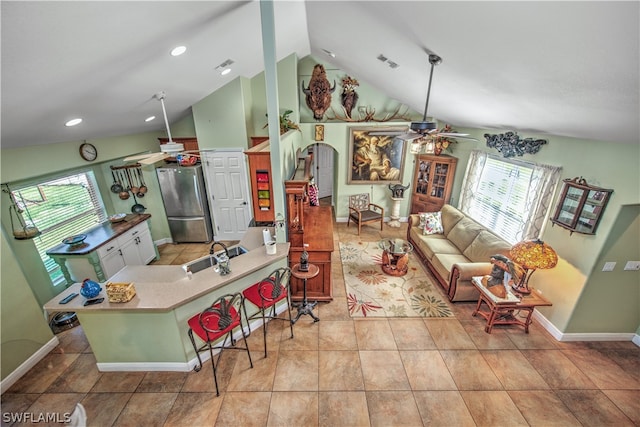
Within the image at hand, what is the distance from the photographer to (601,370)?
10.1 ft

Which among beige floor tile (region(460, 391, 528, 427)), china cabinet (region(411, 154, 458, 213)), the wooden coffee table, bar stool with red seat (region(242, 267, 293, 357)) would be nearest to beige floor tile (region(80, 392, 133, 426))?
bar stool with red seat (region(242, 267, 293, 357))

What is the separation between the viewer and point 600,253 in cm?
301

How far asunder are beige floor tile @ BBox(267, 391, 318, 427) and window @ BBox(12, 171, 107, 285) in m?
4.22

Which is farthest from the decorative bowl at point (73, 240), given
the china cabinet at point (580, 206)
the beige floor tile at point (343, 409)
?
the china cabinet at point (580, 206)

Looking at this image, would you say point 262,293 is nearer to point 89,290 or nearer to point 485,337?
point 89,290

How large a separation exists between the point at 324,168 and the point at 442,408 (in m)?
7.55

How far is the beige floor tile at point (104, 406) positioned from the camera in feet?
8.46

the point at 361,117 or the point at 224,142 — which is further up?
the point at 361,117

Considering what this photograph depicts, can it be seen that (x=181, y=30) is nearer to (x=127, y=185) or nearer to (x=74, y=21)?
(x=74, y=21)

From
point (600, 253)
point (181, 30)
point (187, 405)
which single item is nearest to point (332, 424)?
point (187, 405)

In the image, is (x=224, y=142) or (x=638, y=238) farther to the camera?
(x=224, y=142)

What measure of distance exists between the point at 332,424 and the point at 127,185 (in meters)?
5.87

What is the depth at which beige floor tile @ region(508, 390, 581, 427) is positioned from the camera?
101 inches

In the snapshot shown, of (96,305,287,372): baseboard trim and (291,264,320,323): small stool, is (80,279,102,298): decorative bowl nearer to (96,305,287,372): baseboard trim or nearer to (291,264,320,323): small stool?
(96,305,287,372): baseboard trim
